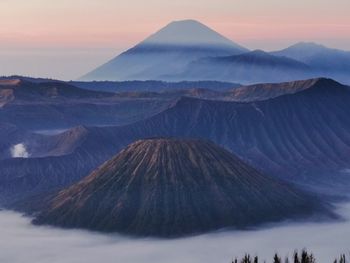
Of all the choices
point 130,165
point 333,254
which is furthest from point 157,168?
point 333,254

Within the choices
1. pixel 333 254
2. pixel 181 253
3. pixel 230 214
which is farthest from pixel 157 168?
pixel 333 254

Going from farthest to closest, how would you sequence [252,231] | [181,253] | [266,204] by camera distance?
1. [266,204]
2. [252,231]
3. [181,253]

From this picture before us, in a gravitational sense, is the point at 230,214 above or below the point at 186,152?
below

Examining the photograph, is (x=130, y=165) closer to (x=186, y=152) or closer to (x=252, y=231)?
(x=186, y=152)

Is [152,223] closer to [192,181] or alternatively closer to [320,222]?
[192,181]

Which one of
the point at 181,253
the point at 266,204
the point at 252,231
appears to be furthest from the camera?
the point at 266,204

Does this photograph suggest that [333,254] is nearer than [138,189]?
A: Yes
